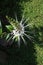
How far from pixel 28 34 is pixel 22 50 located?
16.4 inches

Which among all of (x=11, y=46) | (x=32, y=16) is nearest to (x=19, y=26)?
(x=11, y=46)

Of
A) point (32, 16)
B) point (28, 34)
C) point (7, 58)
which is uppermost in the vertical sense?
point (32, 16)

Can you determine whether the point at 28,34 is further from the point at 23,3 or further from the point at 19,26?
the point at 19,26

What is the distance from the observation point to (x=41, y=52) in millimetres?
4887

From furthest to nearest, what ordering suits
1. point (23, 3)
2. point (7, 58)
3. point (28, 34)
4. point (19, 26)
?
point (23, 3)
point (28, 34)
point (7, 58)
point (19, 26)

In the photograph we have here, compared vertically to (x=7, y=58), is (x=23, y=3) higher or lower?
higher

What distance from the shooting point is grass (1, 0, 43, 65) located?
476 cm

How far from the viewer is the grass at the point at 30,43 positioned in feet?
15.6

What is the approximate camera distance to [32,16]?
5285mm

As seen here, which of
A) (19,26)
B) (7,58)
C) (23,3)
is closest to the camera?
(19,26)

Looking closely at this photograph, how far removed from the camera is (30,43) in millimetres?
4949

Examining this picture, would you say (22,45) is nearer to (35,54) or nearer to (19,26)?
(35,54)

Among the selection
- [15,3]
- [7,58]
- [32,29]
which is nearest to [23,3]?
[15,3]

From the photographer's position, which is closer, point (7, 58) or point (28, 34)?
point (7, 58)
